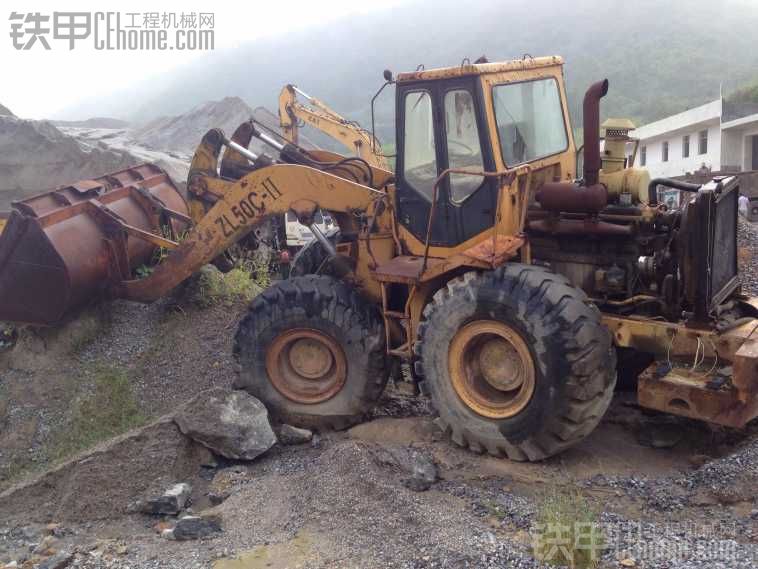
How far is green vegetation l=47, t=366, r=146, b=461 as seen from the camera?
6.48 meters

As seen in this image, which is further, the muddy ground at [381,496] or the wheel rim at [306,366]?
the wheel rim at [306,366]

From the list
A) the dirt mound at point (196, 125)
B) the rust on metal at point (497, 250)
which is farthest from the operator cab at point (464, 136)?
the dirt mound at point (196, 125)

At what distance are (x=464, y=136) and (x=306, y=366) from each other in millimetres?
2070

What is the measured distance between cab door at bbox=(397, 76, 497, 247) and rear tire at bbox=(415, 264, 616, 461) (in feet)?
1.93

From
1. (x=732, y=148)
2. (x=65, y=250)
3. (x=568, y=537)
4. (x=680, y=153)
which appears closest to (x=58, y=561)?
(x=568, y=537)

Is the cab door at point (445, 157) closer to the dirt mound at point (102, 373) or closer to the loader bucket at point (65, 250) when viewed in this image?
the dirt mound at point (102, 373)

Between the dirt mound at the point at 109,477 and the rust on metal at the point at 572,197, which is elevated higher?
the rust on metal at the point at 572,197

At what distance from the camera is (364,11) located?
10906cm

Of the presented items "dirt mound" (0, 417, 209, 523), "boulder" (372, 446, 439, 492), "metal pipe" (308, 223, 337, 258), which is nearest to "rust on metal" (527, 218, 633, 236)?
"metal pipe" (308, 223, 337, 258)

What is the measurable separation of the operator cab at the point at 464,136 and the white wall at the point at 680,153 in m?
26.6

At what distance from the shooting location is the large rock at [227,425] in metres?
5.56

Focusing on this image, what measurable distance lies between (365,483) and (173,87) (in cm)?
7537

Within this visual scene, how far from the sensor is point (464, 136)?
5539 mm

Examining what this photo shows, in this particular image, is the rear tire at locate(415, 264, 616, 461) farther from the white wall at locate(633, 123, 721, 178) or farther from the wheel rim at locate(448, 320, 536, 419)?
the white wall at locate(633, 123, 721, 178)
